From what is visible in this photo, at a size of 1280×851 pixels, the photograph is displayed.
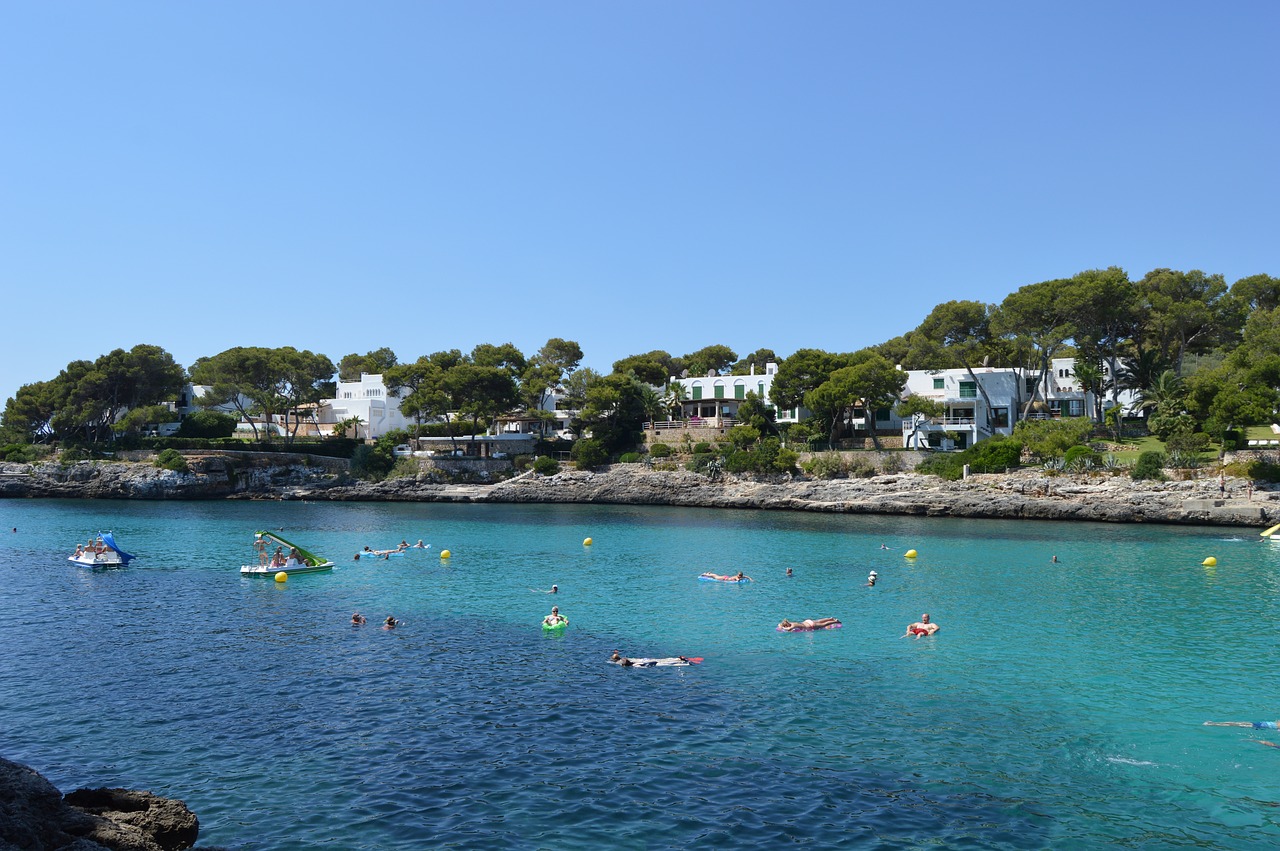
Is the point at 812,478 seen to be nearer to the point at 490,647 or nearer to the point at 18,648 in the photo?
the point at 490,647

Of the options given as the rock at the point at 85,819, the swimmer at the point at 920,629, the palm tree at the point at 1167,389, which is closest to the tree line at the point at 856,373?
the palm tree at the point at 1167,389

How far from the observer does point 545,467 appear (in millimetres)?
94000

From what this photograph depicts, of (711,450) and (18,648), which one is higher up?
(711,450)

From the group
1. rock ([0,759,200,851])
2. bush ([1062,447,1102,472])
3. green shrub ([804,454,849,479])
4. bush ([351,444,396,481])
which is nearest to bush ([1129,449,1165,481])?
bush ([1062,447,1102,472])

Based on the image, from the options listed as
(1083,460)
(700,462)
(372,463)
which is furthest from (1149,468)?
(372,463)

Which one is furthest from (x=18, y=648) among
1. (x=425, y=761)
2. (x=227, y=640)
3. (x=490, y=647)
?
(x=425, y=761)

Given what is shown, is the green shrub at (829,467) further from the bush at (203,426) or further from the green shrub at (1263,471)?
the bush at (203,426)

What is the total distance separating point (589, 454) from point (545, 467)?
4.78 metres

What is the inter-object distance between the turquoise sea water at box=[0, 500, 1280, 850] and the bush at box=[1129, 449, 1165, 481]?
80.3ft

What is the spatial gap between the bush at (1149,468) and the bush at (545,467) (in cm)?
5237

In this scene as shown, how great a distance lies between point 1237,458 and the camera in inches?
2660

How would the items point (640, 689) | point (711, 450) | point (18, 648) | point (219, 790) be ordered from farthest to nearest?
point (711, 450) → point (18, 648) → point (640, 689) → point (219, 790)

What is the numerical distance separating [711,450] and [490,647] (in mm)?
62023

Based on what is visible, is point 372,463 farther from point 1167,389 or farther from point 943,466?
point 1167,389
